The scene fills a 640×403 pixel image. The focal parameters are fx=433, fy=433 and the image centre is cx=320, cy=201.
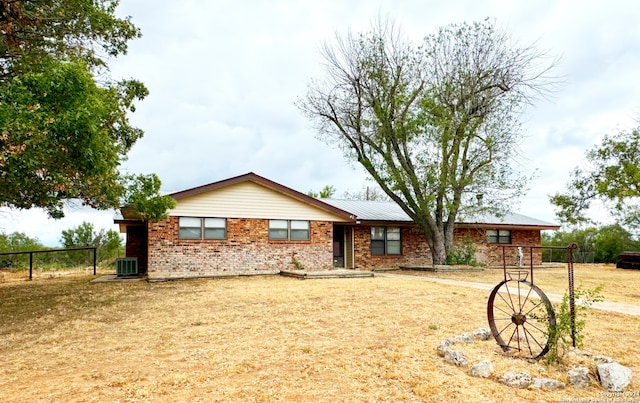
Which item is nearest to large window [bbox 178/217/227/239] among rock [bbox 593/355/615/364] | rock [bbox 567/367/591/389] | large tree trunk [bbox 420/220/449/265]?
large tree trunk [bbox 420/220/449/265]

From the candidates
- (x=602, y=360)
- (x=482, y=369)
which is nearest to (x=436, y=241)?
(x=602, y=360)

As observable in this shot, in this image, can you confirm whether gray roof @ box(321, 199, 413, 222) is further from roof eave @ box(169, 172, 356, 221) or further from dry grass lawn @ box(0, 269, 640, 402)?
dry grass lawn @ box(0, 269, 640, 402)

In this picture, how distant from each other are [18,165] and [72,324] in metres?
2.90

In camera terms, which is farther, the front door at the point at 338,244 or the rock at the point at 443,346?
the front door at the point at 338,244

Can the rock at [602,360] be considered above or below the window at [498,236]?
below

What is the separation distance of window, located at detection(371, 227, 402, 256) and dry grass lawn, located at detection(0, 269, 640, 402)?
10.1 metres

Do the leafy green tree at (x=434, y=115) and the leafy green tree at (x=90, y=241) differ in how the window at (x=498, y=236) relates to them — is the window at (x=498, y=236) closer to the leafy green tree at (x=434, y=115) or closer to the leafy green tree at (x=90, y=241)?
the leafy green tree at (x=434, y=115)

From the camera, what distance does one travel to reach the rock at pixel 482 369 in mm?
4641

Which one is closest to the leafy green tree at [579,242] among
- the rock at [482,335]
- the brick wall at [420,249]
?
the brick wall at [420,249]

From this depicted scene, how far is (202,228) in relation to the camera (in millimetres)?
16062

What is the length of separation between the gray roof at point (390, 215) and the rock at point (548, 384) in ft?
50.4

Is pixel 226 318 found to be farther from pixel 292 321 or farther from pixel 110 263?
pixel 110 263

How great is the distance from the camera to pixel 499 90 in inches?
784

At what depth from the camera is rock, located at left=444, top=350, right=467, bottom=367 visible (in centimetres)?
499
